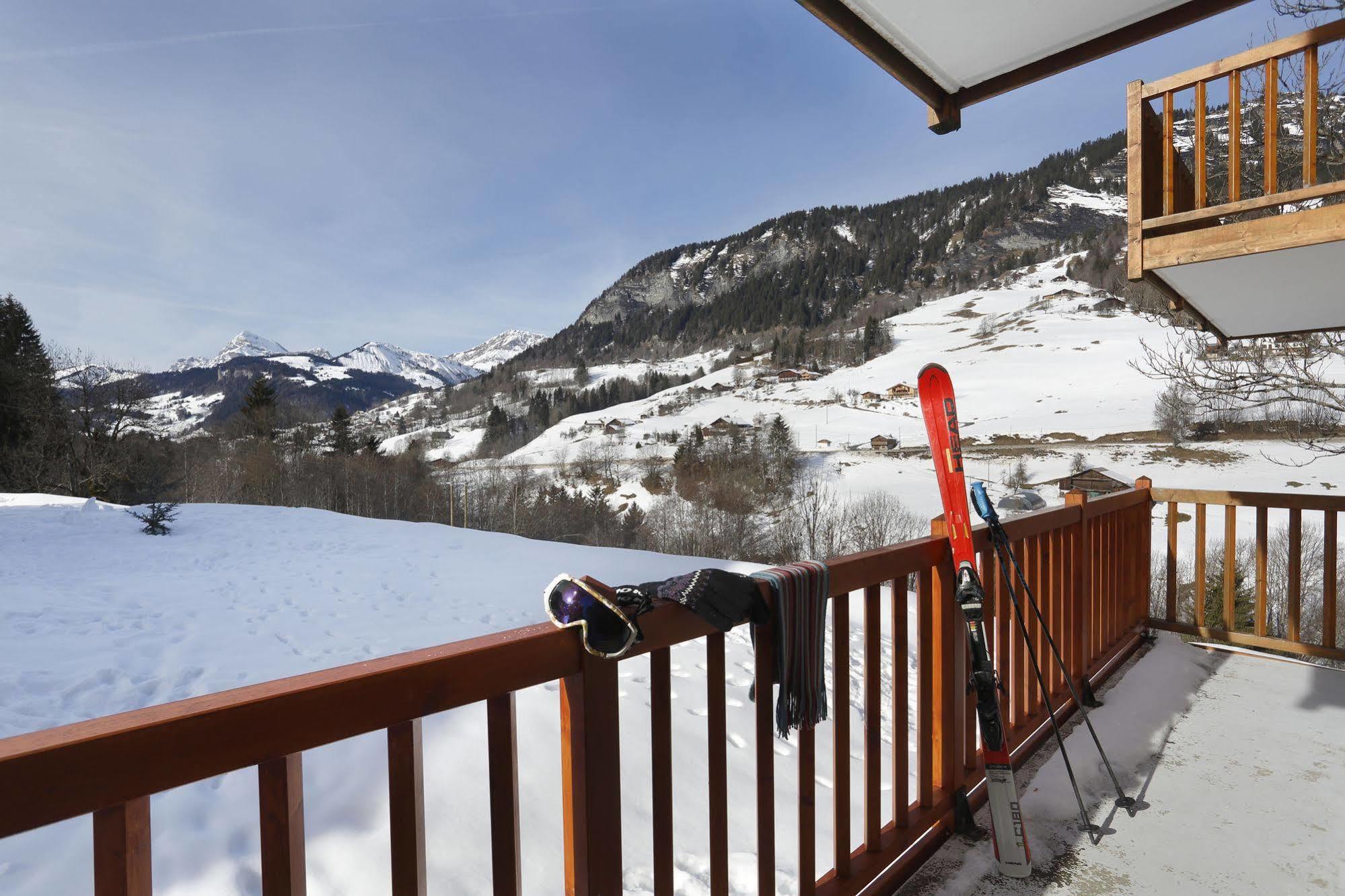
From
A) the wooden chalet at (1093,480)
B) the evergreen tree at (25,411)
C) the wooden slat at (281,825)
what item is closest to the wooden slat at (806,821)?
the wooden slat at (281,825)

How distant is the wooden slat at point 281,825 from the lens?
2.46 ft

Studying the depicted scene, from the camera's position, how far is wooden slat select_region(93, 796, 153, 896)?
62 cm

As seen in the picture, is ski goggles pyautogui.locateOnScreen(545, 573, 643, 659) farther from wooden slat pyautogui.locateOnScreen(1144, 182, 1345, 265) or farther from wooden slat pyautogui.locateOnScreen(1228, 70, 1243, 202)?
wooden slat pyautogui.locateOnScreen(1228, 70, 1243, 202)

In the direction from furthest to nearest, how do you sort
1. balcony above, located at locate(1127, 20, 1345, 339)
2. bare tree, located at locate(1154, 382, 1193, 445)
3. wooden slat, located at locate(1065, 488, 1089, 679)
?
bare tree, located at locate(1154, 382, 1193, 445) < wooden slat, located at locate(1065, 488, 1089, 679) < balcony above, located at locate(1127, 20, 1345, 339)

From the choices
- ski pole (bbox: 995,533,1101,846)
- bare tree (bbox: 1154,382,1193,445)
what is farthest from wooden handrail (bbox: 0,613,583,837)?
bare tree (bbox: 1154,382,1193,445)

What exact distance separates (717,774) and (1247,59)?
3.42 meters

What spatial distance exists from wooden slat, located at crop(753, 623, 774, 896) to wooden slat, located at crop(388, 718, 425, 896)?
1.79 feet

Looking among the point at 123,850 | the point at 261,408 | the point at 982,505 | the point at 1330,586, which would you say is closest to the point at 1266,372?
the point at 1330,586

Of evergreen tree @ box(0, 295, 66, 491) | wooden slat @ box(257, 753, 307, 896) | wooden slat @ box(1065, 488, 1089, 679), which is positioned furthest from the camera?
evergreen tree @ box(0, 295, 66, 491)

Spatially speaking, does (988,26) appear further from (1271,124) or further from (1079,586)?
(1079,586)

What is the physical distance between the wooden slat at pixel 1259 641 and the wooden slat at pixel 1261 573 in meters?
0.05

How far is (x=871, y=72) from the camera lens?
295 centimetres

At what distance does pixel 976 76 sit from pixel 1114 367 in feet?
143

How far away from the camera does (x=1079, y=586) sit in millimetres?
2777
